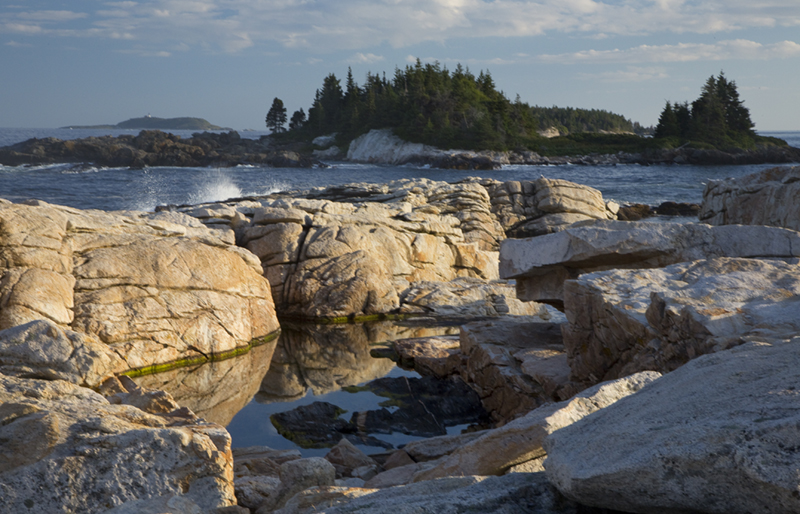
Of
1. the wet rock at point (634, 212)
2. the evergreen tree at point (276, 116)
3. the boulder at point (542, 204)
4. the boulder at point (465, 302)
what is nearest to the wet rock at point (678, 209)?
the wet rock at point (634, 212)

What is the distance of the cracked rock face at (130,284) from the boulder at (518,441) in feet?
26.5

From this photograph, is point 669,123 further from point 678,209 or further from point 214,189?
point 214,189

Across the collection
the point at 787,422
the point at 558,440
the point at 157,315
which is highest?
the point at 787,422

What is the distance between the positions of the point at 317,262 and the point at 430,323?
344 centimetres

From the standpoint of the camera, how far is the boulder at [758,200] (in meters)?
18.0

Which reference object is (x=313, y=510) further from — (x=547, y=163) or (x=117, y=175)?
(x=547, y=163)

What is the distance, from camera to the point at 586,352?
8297 millimetres

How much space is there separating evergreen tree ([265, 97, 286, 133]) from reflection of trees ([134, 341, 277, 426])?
125109 millimetres

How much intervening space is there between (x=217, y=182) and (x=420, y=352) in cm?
5398

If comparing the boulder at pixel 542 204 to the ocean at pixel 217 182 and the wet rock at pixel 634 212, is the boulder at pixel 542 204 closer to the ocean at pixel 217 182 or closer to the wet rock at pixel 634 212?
the wet rock at pixel 634 212

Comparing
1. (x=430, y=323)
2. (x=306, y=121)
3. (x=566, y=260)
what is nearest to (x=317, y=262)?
(x=430, y=323)

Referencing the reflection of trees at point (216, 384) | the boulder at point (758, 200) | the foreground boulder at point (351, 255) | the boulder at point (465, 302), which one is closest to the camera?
the reflection of trees at point (216, 384)

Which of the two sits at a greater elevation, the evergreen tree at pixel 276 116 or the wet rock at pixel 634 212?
the evergreen tree at pixel 276 116

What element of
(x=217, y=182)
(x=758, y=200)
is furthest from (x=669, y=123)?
(x=758, y=200)
